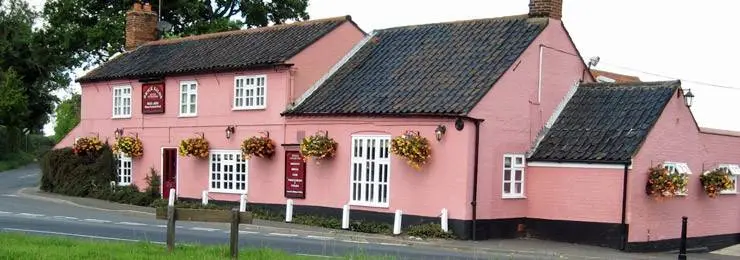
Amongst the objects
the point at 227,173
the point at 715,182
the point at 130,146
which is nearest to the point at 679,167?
the point at 715,182

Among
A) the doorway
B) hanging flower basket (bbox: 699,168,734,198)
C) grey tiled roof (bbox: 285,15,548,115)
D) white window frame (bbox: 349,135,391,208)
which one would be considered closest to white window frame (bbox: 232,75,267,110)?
grey tiled roof (bbox: 285,15,548,115)

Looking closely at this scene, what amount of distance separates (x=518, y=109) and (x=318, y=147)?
221 inches

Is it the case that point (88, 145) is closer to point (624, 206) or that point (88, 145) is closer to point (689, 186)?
point (624, 206)

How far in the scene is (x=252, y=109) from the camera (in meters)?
28.3

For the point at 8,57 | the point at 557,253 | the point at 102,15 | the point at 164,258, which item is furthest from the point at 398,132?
the point at 8,57

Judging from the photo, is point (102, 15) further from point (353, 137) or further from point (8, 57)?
point (353, 137)

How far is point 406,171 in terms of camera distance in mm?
23906

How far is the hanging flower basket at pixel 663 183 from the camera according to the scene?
22672mm

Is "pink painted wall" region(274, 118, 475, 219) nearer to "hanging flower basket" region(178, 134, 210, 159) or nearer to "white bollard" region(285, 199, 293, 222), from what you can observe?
"white bollard" region(285, 199, 293, 222)

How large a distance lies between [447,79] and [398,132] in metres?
2.12

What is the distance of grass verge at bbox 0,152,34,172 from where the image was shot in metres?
53.8

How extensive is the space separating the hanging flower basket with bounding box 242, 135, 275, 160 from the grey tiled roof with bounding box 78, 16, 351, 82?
2348 millimetres

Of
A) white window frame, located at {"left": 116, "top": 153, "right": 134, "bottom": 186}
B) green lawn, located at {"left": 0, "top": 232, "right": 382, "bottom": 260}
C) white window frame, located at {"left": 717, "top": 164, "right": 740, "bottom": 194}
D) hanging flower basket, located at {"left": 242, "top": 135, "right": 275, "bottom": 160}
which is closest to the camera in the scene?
green lawn, located at {"left": 0, "top": 232, "right": 382, "bottom": 260}

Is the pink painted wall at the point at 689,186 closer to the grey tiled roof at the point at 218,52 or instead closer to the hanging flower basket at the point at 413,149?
the hanging flower basket at the point at 413,149
